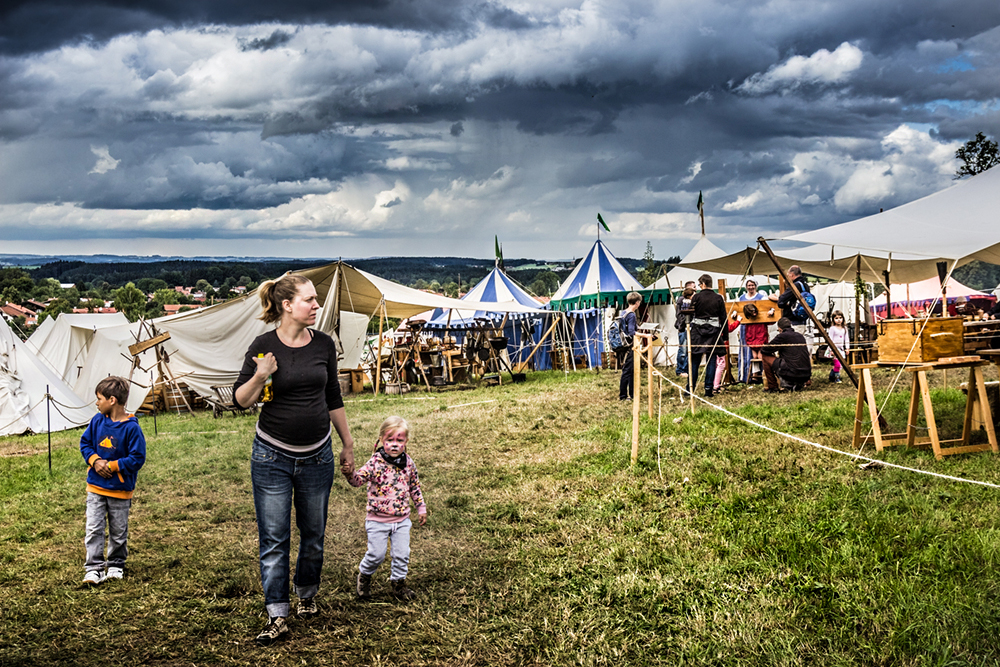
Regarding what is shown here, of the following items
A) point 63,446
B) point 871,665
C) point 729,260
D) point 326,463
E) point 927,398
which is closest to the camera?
point 871,665

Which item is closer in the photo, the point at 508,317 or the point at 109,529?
the point at 109,529

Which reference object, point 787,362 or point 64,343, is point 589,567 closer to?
point 787,362

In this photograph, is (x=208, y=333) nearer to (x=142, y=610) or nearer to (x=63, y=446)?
(x=63, y=446)

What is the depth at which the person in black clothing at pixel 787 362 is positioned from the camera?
1164cm

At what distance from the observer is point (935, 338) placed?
21.2 ft

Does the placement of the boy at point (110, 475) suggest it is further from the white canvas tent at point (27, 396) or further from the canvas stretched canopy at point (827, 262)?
the canvas stretched canopy at point (827, 262)

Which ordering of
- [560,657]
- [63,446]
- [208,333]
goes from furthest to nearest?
[208,333] < [63,446] < [560,657]

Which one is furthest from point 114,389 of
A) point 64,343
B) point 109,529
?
point 64,343

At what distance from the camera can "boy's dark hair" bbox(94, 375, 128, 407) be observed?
4804 mm

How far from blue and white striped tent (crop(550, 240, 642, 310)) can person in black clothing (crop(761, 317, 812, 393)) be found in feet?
32.4

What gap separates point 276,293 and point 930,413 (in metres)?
5.38

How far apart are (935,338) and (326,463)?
5.24 metres

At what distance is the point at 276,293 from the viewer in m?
3.75

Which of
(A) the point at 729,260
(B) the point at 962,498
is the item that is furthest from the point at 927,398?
(A) the point at 729,260
